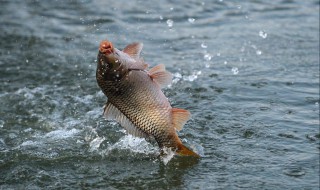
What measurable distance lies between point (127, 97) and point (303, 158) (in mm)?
1730

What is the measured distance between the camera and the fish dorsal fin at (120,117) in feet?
14.4

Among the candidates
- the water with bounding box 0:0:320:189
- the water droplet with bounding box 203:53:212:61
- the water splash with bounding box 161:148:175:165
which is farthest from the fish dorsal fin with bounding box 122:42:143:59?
the water droplet with bounding box 203:53:212:61

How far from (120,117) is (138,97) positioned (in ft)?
0.65

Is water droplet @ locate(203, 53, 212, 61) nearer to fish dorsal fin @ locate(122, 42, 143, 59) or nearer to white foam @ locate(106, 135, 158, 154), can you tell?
white foam @ locate(106, 135, 158, 154)

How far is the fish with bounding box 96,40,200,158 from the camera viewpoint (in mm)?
4176

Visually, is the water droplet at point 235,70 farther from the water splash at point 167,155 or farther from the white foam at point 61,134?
the water splash at point 167,155

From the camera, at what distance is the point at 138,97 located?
434cm

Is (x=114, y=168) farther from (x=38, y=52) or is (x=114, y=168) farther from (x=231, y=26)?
(x=231, y=26)

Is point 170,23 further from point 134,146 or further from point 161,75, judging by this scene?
point 161,75

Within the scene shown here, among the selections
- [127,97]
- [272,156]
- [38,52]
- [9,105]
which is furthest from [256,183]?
[38,52]

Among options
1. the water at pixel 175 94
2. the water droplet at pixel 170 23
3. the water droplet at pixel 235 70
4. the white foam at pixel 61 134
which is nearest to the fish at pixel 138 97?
Result: the water at pixel 175 94

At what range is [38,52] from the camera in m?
8.41

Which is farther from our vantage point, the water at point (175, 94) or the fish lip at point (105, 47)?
the water at point (175, 94)

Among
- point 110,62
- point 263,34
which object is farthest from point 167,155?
point 263,34
